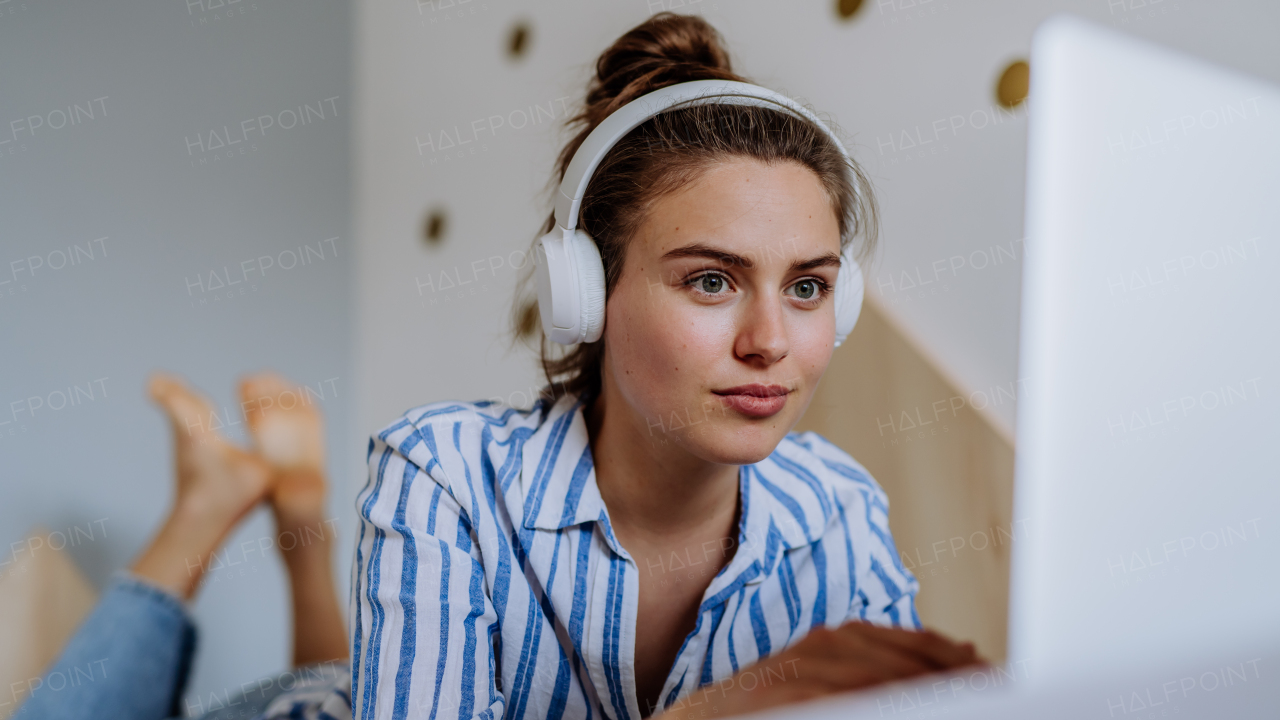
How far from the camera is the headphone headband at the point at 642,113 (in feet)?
2.76

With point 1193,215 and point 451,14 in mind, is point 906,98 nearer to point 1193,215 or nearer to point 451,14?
point 1193,215

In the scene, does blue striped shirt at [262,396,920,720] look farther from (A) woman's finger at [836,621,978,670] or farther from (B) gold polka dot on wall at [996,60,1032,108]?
(B) gold polka dot on wall at [996,60,1032,108]

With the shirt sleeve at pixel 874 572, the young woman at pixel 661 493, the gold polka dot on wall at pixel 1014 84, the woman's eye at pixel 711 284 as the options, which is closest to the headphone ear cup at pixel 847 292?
the young woman at pixel 661 493

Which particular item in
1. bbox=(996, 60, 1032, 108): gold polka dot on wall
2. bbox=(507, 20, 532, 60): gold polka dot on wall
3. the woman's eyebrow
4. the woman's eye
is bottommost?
the woman's eye

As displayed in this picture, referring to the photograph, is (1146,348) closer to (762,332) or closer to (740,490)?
(740,490)

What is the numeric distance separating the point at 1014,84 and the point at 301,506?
4.95 feet

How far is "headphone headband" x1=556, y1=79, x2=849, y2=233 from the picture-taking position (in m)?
0.84

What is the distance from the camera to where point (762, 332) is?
2.56ft

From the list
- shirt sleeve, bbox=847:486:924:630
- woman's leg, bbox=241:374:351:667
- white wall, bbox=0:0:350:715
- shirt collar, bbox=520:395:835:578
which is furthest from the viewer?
woman's leg, bbox=241:374:351:667

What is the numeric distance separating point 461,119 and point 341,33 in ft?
1.09

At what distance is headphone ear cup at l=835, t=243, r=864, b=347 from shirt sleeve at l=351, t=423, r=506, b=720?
0.46 meters

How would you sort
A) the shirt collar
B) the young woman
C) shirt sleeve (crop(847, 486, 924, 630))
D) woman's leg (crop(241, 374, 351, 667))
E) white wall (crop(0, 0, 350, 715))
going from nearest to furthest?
the young woman
the shirt collar
shirt sleeve (crop(847, 486, 924, 630))
white wall (crop(0, 0, 350, 715))
woman's leg (crop(241, 374, 351, 667))

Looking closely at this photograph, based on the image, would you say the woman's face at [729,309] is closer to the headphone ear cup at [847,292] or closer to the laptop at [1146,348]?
the headphone ear cup at [847,292]

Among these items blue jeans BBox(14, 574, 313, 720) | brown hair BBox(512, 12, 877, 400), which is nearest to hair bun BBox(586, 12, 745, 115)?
brown hair BBox(512, 12, 877, 400)
